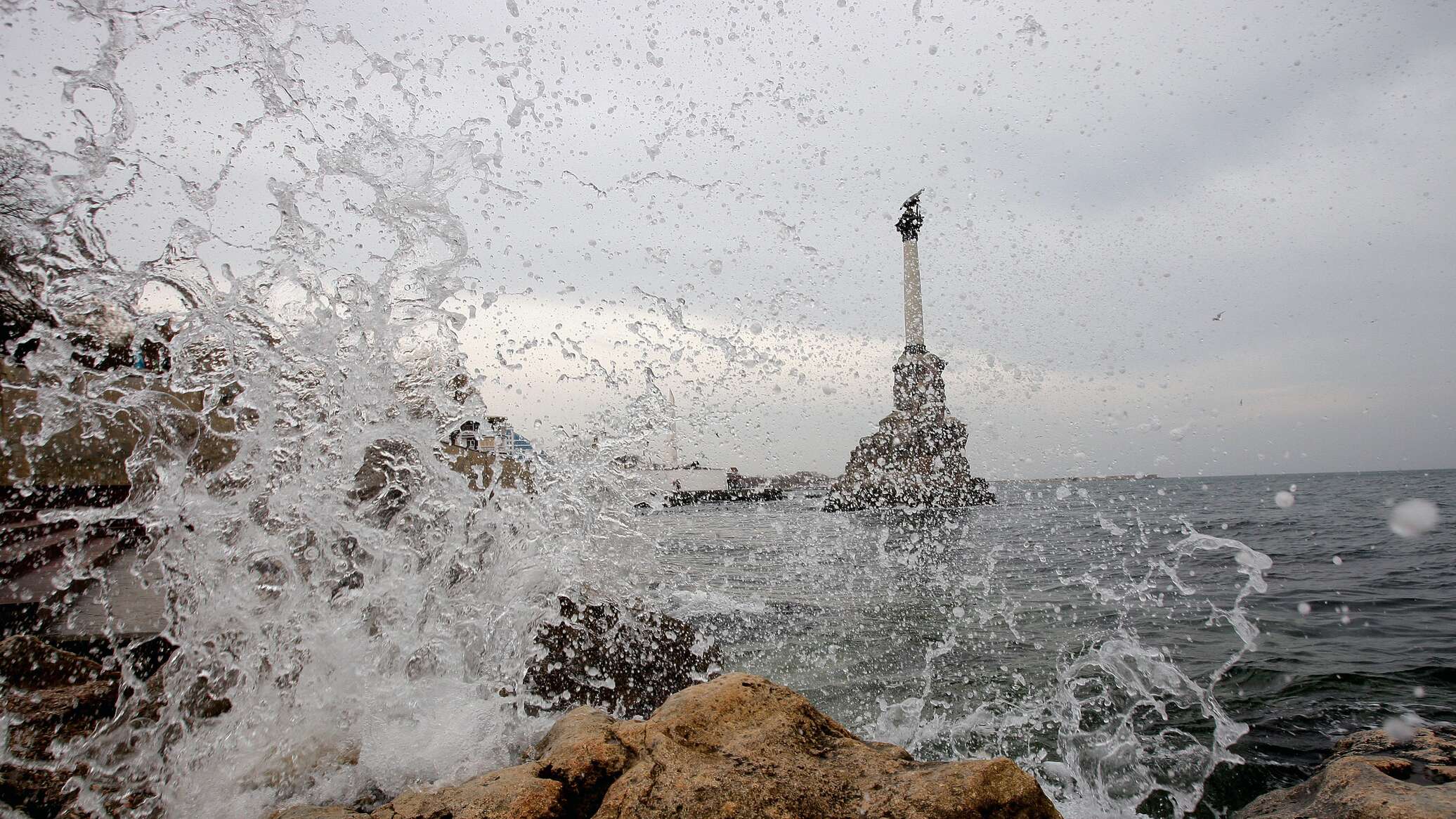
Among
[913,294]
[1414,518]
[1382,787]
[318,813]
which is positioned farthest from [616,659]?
[913,294]

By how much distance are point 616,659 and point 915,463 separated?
136 ft

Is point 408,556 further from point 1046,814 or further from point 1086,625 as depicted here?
point 1086,625

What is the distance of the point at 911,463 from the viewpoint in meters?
42.5

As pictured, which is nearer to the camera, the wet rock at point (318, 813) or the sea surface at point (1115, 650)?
the wet rock at point (318, 813)

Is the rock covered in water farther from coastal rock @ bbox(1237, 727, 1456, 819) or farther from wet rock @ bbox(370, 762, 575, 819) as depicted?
coastal rock @ bbox(1237, 727, 1456, 819)

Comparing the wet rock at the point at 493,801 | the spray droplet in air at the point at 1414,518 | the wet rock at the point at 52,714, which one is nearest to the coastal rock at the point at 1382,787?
the wet rock at the point at 493,801

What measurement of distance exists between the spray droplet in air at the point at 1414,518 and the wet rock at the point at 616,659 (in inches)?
782

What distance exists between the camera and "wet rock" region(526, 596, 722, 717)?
160 inches

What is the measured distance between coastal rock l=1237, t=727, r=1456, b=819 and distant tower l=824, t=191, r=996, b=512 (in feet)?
86.1

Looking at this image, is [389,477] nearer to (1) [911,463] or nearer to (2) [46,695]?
(2) [46,695]

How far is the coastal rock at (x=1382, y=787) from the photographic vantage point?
2047 mm

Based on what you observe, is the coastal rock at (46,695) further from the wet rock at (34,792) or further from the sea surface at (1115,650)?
the sea surface at (1115,650)

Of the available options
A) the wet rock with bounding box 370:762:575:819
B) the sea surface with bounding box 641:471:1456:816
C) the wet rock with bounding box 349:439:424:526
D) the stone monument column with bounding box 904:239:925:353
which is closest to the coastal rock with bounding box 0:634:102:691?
the wet rock with bounding box 349:439:424:526

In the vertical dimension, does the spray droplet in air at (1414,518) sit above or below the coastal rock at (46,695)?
below
